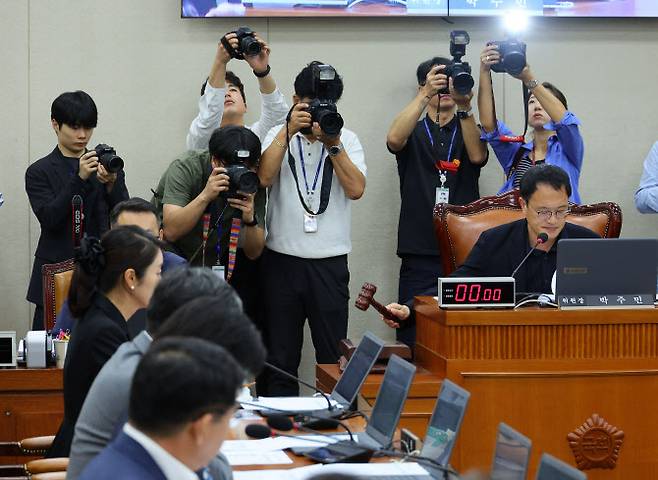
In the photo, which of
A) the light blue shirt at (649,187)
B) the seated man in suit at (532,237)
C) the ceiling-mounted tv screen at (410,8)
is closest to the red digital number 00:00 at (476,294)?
the seated man in suit at (532,237)

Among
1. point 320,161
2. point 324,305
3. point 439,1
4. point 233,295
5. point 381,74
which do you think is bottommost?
point 324,305

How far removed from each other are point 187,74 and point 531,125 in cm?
170

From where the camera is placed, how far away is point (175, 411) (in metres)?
1.57

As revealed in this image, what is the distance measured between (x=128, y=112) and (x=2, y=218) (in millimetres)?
799

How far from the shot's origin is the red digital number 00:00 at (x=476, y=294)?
356 cm

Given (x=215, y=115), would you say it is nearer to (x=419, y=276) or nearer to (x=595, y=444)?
(x=419, y=276)

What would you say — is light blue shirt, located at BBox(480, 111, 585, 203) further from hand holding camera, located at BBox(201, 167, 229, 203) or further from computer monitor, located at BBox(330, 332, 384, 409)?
computer monitor, located at BBox(330, 332, 384, 409)

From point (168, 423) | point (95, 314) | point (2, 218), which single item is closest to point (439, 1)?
point (2, 218)

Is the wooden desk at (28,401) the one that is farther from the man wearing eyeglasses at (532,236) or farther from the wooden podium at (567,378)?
the man wearing eyeglasses at (532,236)

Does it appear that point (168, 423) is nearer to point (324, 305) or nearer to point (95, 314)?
point (95, 314)

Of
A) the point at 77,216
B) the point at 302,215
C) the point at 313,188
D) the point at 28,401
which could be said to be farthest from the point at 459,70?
the point at 28,401

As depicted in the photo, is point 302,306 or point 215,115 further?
point 215,115

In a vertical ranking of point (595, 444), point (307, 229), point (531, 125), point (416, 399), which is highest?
point (531, 125)

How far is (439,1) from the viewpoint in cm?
550
